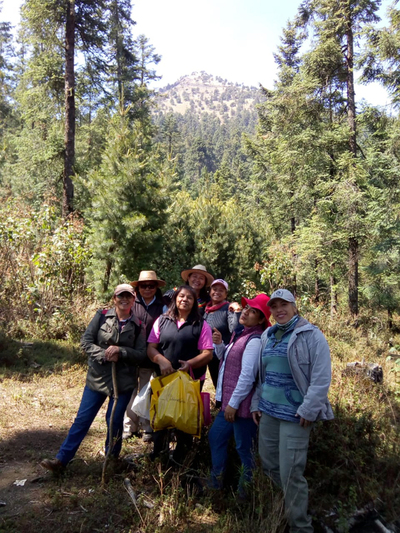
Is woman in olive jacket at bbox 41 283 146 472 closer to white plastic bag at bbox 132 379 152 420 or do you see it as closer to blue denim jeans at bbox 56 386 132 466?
blue denim jeans at bbox 56 386 132 466

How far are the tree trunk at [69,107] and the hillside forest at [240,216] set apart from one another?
0.04 metres

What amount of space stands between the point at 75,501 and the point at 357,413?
3.23 m

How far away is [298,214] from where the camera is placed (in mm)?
19500

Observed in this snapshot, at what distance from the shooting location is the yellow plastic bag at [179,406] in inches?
122

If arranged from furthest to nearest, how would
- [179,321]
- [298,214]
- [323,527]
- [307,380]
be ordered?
[298,214] → [179,321] → [323,527] → [307,380]

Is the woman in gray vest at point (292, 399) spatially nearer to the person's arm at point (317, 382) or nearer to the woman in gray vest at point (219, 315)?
the person's arm at point (317, 382)

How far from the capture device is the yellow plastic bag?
3088 millimetres

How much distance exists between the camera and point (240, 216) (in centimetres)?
1568

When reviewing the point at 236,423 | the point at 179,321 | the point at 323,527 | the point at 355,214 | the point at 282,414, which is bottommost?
the point at 323,527

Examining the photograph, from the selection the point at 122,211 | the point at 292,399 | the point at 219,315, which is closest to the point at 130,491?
the point at 292,399

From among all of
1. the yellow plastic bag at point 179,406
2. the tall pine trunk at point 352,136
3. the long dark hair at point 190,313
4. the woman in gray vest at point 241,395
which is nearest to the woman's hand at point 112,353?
Result: the yellow plastic bag at point 179,406

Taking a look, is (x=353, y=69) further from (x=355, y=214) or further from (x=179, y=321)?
(x=179, y=321)

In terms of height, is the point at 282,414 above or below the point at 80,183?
below

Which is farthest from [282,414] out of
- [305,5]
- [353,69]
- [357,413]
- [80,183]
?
[305,5]
